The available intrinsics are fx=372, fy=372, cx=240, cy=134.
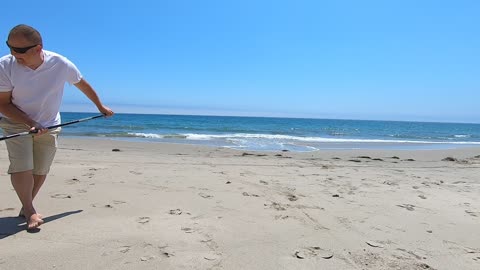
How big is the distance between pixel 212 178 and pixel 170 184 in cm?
72

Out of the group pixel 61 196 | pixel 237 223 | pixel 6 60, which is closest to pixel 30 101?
pixel 6 60

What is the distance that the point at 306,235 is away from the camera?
3.02 m

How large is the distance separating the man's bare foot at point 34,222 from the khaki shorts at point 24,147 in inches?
14.8

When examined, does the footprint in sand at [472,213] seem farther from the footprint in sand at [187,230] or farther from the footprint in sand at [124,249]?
the footprint in sand at [124,249]

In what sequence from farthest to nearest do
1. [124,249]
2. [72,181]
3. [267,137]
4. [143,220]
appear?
[267,137]
[72,181]
[143,220]
[124,249]

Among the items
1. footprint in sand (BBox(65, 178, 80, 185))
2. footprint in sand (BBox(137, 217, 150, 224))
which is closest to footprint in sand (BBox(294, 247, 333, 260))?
footprint in sand (BBox(137, 217, 150, 224))

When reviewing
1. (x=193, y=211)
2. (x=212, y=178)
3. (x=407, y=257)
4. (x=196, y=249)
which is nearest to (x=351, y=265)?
(x=407, y=257)

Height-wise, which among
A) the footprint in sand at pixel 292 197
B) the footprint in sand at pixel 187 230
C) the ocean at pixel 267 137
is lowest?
the ocean at pixel 267 137

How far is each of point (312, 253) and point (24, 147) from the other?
7.54 ft

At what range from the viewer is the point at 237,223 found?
10.7 feet

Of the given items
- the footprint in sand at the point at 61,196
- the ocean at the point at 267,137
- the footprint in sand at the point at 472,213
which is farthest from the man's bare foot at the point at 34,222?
the ocean at the point at 267,137

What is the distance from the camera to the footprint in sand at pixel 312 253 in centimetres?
261

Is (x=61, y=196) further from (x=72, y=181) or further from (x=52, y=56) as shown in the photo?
(x=52, y=56)

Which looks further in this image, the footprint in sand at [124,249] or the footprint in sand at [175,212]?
the footprint in sand at [175,212]
